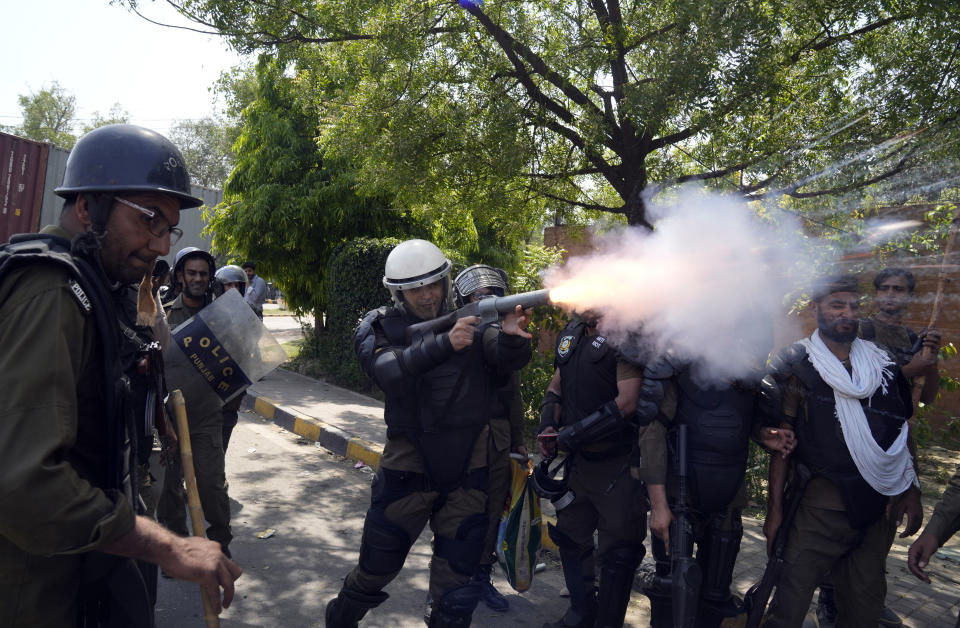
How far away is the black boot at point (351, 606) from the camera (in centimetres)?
302

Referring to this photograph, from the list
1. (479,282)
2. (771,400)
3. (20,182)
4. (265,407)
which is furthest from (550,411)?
(20,182)

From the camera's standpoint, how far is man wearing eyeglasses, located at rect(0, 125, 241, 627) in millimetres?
1406

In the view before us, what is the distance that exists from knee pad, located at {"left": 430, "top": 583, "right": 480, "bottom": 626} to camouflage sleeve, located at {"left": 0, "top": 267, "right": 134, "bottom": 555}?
5.74ft

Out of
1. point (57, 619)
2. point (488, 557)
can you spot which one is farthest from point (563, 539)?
point (57, 619)

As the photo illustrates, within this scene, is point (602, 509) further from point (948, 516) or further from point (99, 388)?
point (99, 388)

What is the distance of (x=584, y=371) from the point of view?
3633 mm

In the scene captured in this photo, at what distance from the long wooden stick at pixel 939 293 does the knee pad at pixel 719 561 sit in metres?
1.60

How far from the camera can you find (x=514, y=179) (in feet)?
22.7

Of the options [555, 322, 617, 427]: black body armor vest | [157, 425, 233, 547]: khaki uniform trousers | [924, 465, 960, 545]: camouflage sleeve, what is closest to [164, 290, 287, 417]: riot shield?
[157, 425, 233, 547]: khaki uniform trousers

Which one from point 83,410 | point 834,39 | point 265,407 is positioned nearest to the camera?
point 83,410

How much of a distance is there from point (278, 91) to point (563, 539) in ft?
34.1

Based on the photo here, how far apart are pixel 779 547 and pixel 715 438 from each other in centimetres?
59

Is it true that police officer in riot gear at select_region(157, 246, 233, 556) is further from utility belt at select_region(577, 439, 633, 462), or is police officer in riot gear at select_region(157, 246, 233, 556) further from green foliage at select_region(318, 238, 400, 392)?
green foliage at select_region(318, 238, 400, 392)

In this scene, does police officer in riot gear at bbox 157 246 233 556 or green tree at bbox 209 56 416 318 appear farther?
green tree at bbox 209 56 416 318
